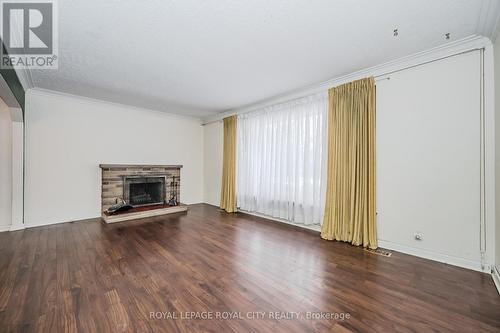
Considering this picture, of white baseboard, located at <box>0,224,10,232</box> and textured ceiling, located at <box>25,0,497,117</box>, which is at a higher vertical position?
textured ceiling, located at <box>25,0,497,117</box>

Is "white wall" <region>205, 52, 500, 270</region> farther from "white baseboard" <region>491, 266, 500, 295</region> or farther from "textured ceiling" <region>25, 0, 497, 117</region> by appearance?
"textured ceiling" <region>25, 0, 497, 117</region>

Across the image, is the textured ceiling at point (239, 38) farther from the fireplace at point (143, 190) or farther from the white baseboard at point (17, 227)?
the white baseboard at point (17, 227)

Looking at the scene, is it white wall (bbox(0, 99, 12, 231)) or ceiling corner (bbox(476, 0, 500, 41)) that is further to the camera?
white wall (bbox(0, 99, 12, 231))

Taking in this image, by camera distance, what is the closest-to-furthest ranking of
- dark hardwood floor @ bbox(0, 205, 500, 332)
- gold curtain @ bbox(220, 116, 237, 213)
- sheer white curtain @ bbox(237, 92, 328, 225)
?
dark hardwood floor @ bbox(0, 205, 500, 332)
sheer white curtain @ bbox(237, 92, 328, 225)
gold curtain @ bbox(220, 116, 237, 213)

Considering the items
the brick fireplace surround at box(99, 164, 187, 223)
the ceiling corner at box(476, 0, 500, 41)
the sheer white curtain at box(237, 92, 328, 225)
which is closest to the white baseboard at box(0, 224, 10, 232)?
the brick fireplace surround at box(99, 164, 187, 223)

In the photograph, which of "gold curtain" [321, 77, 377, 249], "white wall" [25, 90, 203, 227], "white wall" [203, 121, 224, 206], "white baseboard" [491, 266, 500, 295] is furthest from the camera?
"white wall" [203, 121, 224, 206]

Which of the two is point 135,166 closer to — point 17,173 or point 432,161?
point 17,173

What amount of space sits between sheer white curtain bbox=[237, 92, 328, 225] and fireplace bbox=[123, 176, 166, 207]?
6.80 ft

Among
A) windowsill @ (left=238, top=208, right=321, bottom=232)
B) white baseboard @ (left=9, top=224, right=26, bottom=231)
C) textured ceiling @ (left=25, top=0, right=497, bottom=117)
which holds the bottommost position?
windowsill @ (left=238, top=208, right=321, bottom=232)

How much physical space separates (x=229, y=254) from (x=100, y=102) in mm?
4330

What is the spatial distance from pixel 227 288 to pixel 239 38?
256 cm

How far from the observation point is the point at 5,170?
11.7ft

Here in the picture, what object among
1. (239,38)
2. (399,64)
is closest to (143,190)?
(239,38)

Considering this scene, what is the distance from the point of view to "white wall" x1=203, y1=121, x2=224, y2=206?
5852mm
